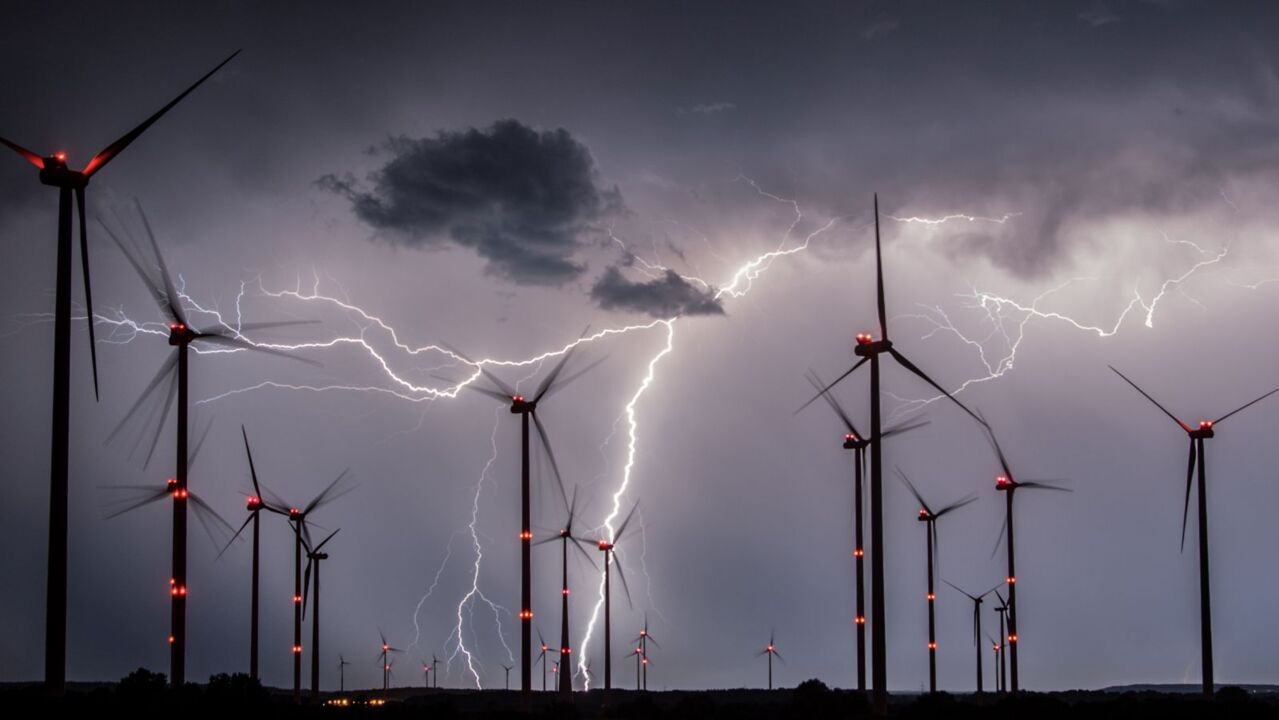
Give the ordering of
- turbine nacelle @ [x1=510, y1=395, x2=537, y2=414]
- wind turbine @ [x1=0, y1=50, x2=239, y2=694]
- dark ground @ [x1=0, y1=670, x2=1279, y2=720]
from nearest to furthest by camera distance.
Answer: wind turbine @ [x1=0, y1=50, x2=239, y2=694]
dark ground @ [x1=0, y1=670, x2=1279, y2=720]
turbine nacelle @ [x1=510, y1=395, x2=537, y2=414]

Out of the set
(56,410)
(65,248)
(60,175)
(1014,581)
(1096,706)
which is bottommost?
(1096,706)

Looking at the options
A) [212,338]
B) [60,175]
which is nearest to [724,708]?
[212,338]

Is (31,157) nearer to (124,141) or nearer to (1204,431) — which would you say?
(124,141)

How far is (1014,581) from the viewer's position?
6519 cm

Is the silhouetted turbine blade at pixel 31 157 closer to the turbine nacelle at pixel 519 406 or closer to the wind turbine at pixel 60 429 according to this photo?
the wind turbine at pixel 60 429

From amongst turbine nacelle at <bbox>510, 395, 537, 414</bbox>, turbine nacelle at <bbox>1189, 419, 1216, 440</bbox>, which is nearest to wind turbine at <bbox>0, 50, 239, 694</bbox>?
turbine nacelle at <bbox>510, 395, 537, 414</bbox>

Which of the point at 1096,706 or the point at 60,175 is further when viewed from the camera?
the point at 1096,706

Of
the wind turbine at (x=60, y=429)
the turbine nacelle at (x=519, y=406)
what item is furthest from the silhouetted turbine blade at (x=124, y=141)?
the turbine nacelle at (x=519, y=406)

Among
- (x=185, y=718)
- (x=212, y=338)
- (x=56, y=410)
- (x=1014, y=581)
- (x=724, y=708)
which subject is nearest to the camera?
(x=56, y=410)

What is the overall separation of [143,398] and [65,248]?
8.29 m

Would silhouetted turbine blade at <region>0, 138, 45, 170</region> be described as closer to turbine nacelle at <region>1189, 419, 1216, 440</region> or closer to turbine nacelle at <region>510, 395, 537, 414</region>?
turbine nacelle at <region>510, 395, 537, 414</region>

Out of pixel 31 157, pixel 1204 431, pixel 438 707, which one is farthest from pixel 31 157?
pixel 1204 431

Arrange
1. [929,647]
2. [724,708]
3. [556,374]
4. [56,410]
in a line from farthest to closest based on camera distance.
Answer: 1. [929,647]
2. [556,374]
3. [724,708]
4. [56,410]

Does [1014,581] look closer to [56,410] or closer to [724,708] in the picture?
[724,708]
